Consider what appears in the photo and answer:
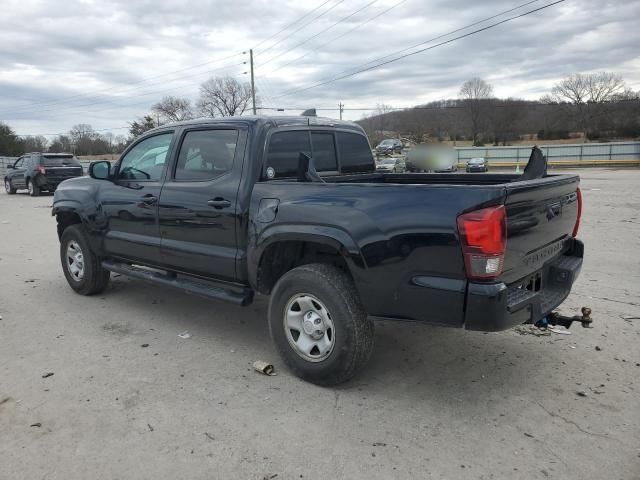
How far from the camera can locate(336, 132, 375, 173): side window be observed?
16.2 ft

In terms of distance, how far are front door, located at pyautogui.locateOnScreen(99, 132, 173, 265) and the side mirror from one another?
9cm

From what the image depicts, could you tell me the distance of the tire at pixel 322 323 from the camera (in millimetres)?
3363

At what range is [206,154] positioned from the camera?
441 centimetres

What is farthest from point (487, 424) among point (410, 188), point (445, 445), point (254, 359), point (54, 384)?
point (54, 384)

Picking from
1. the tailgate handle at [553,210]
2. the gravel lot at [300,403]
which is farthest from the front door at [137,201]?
the tailgate handle at [553,210]

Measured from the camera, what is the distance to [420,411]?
3.24 meters

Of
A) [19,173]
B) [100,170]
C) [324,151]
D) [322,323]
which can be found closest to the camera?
[322,323]

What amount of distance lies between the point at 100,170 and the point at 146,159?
0.65 meters

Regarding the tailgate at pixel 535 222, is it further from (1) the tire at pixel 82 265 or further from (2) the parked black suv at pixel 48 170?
(2) the parked black suv at pixel 48 170

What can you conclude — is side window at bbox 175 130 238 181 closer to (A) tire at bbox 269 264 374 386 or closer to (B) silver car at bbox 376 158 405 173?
(A) tire at bbox 269 264 374 386

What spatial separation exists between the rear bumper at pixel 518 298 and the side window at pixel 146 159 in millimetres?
3215

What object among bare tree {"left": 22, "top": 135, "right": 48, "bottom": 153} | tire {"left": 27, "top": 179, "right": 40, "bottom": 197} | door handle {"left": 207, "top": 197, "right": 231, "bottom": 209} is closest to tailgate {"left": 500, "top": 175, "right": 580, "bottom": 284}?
door handle {"left": 207, "top": 197, "right": 231, "bottom": 209}

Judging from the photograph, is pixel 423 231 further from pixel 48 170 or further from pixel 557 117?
pixel 557 117

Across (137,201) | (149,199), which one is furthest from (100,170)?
(149,199)
